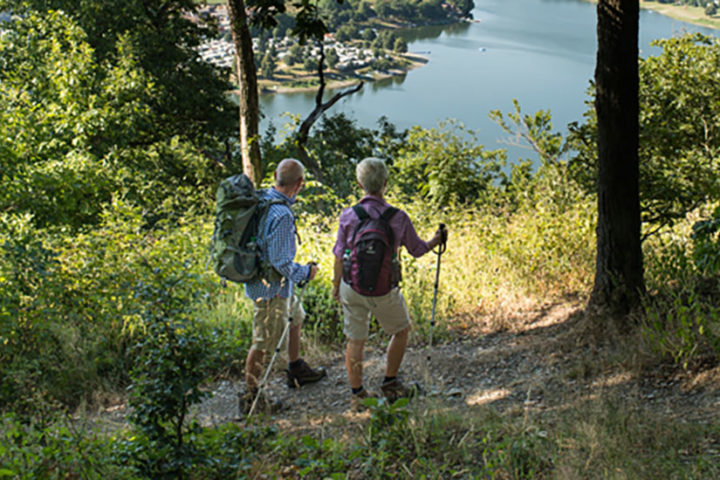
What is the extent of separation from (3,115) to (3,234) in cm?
492

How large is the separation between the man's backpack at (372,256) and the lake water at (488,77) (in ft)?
83.8

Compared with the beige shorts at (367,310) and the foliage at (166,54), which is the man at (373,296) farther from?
the foliage at (166,54)

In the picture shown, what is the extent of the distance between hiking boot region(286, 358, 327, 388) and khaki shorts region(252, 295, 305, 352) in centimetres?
54

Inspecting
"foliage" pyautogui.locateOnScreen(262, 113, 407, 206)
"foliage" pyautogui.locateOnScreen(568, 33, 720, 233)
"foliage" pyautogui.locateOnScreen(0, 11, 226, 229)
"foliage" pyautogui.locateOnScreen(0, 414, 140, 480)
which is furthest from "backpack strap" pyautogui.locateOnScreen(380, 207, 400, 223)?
"foliage" pyautogui.locateOnScreen(262, 113, 407, 206)

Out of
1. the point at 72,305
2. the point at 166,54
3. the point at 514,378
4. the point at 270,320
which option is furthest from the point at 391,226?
the point at 166,54

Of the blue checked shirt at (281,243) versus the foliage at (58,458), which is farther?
the blue checked shirt at (281,243)

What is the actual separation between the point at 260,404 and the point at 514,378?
181 centimetres

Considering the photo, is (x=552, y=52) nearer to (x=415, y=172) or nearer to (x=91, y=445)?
(x=415, y=172)

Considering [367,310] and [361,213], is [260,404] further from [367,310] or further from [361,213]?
[361,213]

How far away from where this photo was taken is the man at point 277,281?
4.00 meters

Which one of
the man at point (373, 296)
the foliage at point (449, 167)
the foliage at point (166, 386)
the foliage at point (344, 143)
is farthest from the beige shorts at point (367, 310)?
the foliage at point (344, 143)

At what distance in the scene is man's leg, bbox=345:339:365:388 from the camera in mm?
4152

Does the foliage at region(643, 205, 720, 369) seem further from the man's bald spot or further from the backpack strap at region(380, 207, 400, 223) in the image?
the man's bald spot

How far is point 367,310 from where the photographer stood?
4113mm
